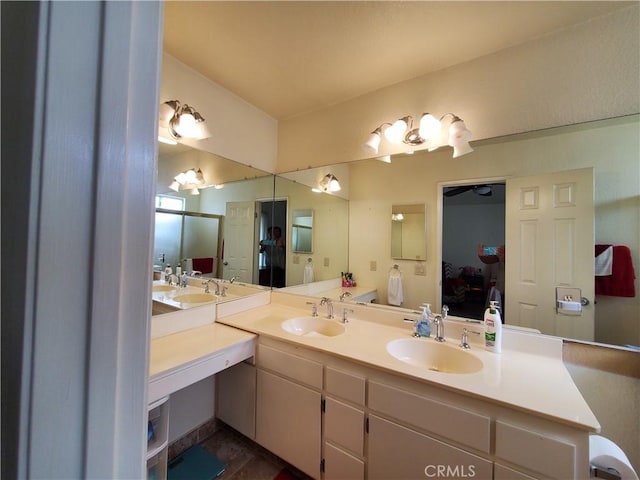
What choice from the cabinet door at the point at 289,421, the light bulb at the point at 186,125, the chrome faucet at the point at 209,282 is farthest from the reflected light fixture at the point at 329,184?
the cabinet door at the point at 289,421

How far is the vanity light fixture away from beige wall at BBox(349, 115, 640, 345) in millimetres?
80

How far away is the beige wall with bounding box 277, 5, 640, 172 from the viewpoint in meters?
1.14

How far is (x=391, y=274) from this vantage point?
178 centimetres

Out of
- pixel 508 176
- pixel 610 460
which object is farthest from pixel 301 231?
pixel 610 460

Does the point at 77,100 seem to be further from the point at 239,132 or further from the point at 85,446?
the point at 239,132

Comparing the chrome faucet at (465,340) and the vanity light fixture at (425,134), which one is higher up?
the vanity light fixture at (425,134)

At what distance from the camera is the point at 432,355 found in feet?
4.43

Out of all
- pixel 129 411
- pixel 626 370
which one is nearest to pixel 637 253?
pixel 626 370

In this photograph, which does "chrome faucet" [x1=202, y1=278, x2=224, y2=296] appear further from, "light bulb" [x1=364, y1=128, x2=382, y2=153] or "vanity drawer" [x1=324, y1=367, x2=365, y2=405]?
"light bulb" [x1=364, y1=128, x2=382, y2=153]

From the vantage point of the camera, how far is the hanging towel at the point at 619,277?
3.68 feet

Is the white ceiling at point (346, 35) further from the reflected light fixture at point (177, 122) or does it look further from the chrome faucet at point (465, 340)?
the chrome faucet at point (465, 340)

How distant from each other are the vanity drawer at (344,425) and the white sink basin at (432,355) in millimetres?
340

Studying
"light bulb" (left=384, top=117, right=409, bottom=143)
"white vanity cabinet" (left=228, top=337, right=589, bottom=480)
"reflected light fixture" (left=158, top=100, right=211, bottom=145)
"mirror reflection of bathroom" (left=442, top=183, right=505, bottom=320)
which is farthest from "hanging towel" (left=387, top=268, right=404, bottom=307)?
"reflected light fixture" (left=158, top=100, right=211, bottom=145)

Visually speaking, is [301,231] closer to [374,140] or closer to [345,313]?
[345,313]
